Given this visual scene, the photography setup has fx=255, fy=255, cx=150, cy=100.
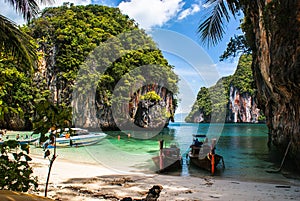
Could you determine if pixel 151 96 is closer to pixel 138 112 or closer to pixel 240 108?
pixel 138 112

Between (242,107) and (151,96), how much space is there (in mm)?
35952

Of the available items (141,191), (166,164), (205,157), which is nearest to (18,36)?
(141,191)

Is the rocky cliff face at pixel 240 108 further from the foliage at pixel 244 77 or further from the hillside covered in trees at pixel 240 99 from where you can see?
the foliage at pixel 244 77

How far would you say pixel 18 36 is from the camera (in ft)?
17.9

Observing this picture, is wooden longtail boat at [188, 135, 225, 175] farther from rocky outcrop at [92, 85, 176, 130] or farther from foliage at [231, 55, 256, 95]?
foliage at [231, 55, 256, 95]

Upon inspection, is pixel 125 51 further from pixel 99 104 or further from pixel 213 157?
pixel 213 157

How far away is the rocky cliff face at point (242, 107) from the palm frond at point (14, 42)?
55.9m

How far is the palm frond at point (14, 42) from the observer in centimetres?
507

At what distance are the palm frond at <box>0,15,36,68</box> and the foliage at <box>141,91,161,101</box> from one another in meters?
24.3

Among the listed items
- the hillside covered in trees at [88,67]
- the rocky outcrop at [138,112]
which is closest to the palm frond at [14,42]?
the hillside covered in trees at [88,67]

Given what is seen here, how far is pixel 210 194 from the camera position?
4855mm

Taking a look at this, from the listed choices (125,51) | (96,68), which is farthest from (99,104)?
(125,51)

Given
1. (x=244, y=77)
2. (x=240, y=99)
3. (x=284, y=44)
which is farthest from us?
(x=240, y=99)

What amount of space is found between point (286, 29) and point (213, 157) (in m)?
4.24
